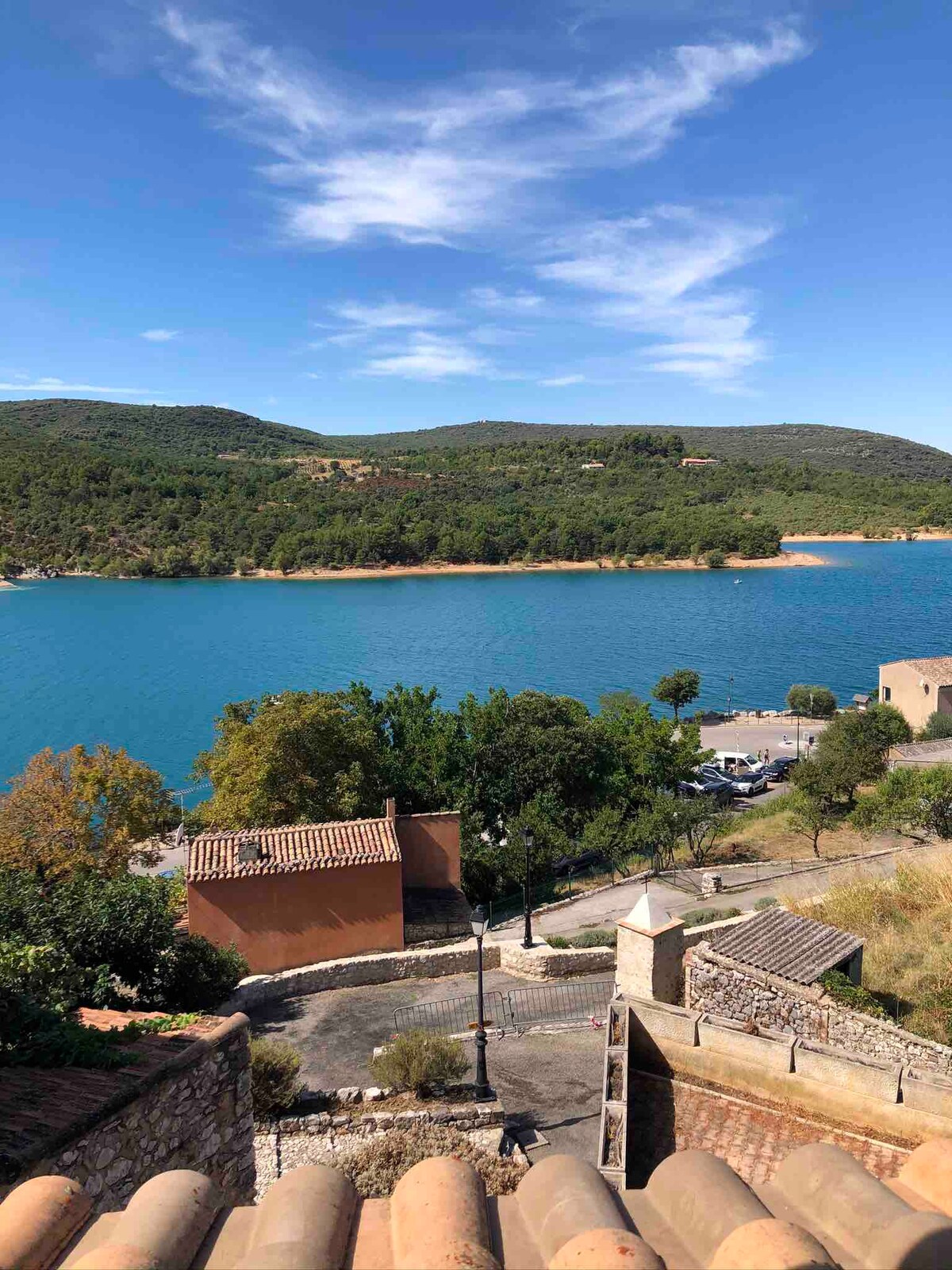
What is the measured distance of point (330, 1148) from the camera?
7547 millimetres

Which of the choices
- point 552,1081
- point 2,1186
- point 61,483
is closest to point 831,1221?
point 2,1186

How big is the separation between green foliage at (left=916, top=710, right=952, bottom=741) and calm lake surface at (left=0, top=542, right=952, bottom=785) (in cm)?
1636

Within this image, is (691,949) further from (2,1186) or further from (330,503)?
(330,503)

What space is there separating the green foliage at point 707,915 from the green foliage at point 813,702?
37.0 m

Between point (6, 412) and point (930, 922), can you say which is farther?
point (6, 412)

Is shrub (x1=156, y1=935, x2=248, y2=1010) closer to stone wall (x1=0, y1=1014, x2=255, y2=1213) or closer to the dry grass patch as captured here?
→ stone wall (x1=0, y1=1014, x2=255, y2=1213)

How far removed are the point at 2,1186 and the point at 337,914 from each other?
9.26 m

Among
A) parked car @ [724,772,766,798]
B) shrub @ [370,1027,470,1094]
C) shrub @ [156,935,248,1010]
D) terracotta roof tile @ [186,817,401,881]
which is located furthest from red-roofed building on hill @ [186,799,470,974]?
parked car @ [724,772,766,798]

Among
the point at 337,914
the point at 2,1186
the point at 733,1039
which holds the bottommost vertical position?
the point at 337,914

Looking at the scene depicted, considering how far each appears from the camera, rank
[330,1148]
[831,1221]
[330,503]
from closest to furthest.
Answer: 1. [831,1221]
2. [330,1148]
3. [330,503]

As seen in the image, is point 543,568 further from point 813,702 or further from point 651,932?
point 651,932

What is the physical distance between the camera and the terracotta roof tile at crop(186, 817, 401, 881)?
13312mm

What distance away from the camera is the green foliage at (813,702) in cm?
4878

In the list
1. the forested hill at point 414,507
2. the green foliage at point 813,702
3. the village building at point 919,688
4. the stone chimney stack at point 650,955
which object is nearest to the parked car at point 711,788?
the village building at point 919,688
